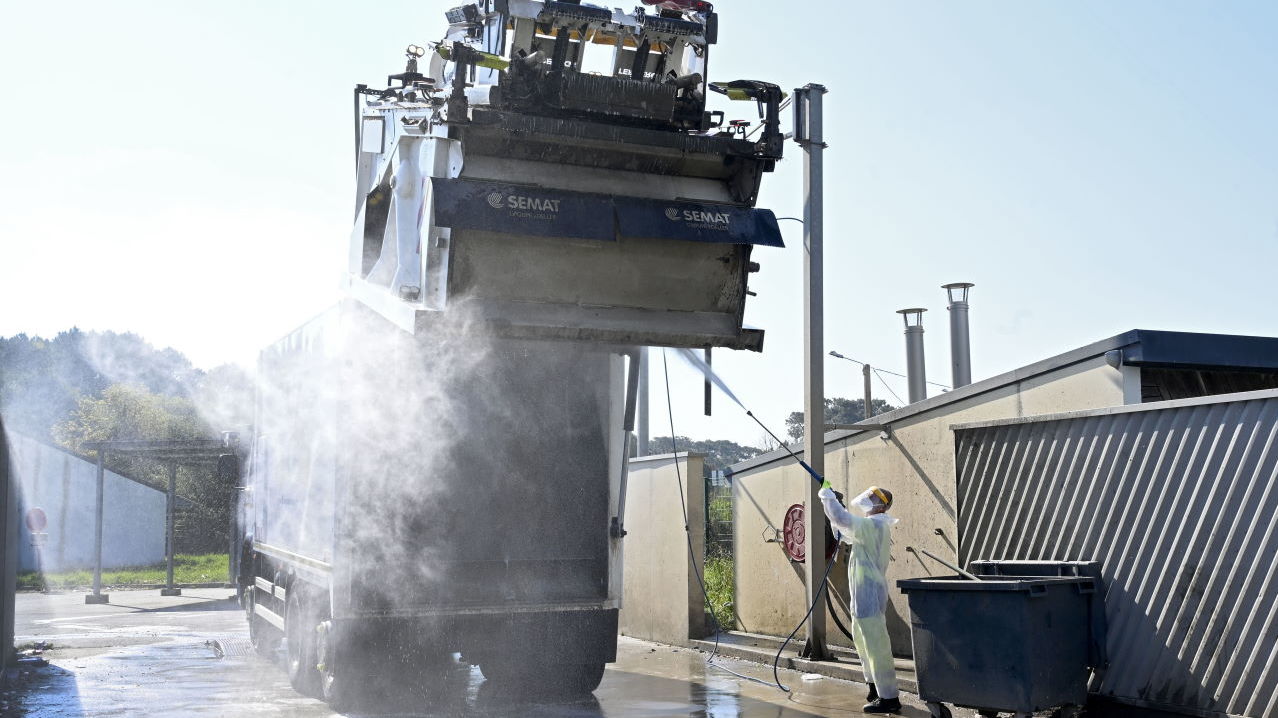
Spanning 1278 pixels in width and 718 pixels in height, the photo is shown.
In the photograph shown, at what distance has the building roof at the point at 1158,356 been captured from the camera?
27.9ft

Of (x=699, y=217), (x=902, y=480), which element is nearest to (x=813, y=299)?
(x=902, y=480)

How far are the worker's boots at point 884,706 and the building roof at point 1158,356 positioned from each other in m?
2.95

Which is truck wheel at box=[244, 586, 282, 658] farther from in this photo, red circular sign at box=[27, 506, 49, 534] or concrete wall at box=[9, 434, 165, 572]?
concrete wall at box=[9, 434, 165, 572]

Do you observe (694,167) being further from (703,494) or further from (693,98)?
(703,494)

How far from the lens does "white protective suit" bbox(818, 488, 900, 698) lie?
7.97 metres

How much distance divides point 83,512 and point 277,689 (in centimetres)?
2851

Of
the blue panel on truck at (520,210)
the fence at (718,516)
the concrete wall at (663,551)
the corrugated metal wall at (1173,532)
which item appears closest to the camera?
the corrugated metal wall at (1173,532)

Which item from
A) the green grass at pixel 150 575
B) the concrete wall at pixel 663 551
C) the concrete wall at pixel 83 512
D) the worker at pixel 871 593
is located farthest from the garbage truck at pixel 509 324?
the concrete wall at pixel 83 512

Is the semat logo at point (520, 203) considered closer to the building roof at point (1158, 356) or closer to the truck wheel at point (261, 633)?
the building roof at point (1158, 356)

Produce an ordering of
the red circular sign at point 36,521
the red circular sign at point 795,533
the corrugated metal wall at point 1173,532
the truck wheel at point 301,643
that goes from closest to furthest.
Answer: the corrugated metal wall at point 1173,532 → the truck wheel at point 301,643 → the red circular sign at point 795,533 → the red circular sign at point 36,521

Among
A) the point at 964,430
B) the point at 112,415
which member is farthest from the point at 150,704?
the point at 112,415

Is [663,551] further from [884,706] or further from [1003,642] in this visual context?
[1003,642]

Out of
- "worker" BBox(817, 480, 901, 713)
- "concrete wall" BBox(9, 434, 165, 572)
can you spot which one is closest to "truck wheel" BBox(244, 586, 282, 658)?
"worker" BBox(817, 480, 901, 713)

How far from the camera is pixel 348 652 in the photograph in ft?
25.7
